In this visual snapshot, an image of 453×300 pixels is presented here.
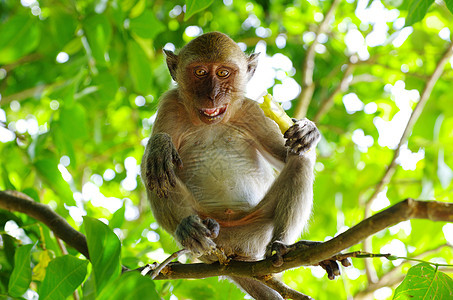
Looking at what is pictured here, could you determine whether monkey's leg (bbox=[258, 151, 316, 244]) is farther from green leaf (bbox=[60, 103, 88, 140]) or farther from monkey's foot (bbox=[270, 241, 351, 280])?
green leaf (bbox=[60, 103, 88, 140])

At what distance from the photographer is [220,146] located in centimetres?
482

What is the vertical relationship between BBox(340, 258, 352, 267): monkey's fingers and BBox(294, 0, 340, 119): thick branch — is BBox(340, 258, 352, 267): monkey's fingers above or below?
below

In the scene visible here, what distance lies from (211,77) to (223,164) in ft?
2.88

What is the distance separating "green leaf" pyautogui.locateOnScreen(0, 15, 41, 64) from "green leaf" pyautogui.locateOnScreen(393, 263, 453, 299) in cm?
396

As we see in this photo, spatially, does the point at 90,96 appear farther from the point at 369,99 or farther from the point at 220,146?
the point at 369,99

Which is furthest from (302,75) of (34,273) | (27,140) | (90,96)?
(34,273)

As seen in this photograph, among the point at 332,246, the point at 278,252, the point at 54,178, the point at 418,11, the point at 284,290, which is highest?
the point at 418,11

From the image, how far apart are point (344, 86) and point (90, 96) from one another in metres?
3.22

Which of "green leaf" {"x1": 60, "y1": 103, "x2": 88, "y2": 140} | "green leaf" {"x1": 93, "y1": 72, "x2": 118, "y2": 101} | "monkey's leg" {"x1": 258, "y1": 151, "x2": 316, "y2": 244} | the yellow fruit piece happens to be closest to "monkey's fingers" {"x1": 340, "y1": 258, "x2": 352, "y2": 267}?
"monkey's leg" {"x1": 258, "y1": 151, "x2": 316, "y2": 244}

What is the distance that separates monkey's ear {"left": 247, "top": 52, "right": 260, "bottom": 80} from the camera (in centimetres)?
491

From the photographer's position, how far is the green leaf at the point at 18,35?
4.63 m

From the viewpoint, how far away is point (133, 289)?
2.03 meters

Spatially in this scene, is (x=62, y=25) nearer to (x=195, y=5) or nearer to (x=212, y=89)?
(x=212, y=89)

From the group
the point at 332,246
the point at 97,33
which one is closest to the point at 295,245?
the point at 332,246
